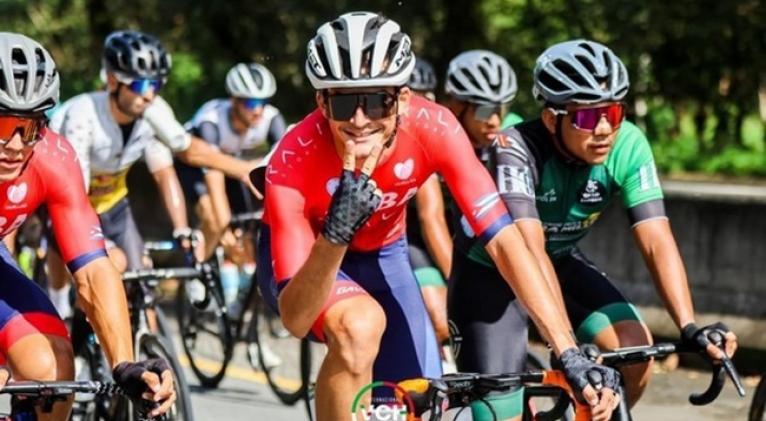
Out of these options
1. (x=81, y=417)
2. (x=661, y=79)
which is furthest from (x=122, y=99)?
(x=661, y=79)

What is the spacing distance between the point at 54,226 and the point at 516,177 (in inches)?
68.5

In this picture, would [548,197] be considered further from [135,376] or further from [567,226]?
[135,376]

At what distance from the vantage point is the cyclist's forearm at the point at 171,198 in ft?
30.8

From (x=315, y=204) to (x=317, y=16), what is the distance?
11.6 meters

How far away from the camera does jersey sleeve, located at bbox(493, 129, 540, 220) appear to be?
578 centimetres

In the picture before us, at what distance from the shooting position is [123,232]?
8.98 metres

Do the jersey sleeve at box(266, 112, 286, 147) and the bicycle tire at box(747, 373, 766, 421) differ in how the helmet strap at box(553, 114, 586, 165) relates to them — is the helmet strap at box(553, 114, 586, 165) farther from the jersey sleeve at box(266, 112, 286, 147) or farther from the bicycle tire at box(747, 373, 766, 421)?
the jersey sleeve at box(266, 112, 286, 147)

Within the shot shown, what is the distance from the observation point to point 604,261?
10.9 m

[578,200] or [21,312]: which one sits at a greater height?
[578,200]

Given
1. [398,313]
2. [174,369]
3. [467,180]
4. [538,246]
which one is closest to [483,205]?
[467,180]

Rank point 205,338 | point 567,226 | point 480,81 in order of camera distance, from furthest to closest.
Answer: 1. point 205,338
2. point 480,81
3. point 567,226

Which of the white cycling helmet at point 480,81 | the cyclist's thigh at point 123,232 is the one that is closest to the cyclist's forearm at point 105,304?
the white cycling helmet at point 480,81

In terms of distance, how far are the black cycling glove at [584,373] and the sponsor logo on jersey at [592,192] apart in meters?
1.54

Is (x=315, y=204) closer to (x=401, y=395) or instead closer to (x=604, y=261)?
(x=401, y=395)
